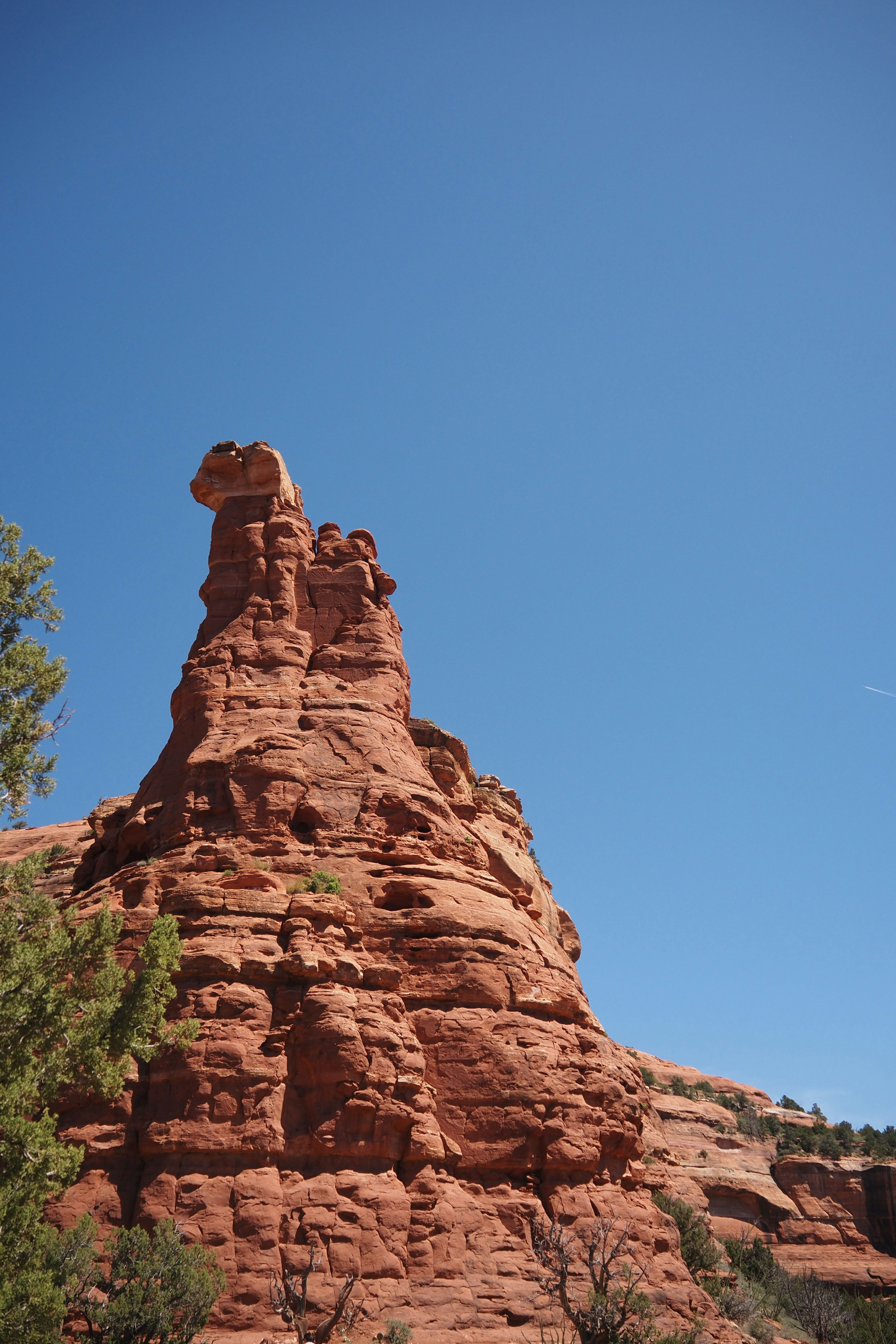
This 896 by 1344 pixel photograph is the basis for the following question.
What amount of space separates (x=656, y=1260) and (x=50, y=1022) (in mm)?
16488

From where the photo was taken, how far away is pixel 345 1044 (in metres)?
24.1

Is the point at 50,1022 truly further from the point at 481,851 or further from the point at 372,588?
the point at 372,588

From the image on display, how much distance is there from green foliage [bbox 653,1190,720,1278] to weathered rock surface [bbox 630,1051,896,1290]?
21360 mm

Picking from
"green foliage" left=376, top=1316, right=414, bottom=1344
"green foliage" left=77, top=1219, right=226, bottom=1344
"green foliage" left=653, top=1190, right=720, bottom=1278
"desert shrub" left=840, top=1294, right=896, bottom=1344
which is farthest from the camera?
"desert shrub" left=840, top=1294, right=896, bottom=1344

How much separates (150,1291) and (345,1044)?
635 cm

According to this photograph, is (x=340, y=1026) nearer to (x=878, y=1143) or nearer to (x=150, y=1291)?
(x=150, y=1291)

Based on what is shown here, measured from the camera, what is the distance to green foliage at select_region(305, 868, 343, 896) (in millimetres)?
28234

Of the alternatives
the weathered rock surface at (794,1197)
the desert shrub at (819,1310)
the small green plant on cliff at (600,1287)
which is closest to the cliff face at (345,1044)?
the small green plant on cliff at (600,1287)

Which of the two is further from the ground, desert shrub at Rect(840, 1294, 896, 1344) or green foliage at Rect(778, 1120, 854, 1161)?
green foliage at Rect(778, 1120, 854, 1161)

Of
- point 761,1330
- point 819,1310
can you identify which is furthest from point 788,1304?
point 761,1330

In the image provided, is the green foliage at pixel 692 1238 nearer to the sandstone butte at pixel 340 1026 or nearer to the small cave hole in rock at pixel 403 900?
the sandstone butte at pixel 340 1026

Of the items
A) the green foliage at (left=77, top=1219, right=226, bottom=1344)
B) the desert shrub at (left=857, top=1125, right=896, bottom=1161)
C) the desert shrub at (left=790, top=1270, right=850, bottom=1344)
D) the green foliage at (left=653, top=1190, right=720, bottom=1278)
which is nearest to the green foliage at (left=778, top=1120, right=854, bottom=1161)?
the desert shrub at (left=857, top=1125, right=896, bottom=1161)

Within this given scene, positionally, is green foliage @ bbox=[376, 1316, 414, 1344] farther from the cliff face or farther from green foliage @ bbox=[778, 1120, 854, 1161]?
green foliage @ bbox=[778, 1120, 854, 1161]

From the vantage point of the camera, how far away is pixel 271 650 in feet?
120
